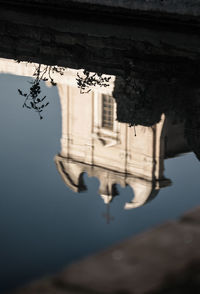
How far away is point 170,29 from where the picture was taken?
1334 centimetres

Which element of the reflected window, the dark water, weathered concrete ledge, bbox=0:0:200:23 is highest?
weathered concrete ledge, bbox=0:0:200:23

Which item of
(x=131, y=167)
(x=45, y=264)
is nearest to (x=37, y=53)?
(x=131, y=167)

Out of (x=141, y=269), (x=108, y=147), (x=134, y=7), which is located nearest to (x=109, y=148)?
(x=108, y=147)

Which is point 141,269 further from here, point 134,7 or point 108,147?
point 134,7

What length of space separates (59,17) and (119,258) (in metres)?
12.5

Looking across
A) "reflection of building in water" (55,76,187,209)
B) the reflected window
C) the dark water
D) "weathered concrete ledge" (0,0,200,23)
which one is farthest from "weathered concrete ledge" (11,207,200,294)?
"weathered concrete ledge" (0,0,200,23)

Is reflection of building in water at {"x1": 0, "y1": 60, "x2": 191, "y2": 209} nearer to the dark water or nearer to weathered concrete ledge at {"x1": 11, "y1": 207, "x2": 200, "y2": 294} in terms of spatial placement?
the dark water

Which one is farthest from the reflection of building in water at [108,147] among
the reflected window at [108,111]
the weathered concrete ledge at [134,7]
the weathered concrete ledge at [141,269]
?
the weathered concrete ledge at [134,7]

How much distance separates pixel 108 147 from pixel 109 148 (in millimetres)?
31

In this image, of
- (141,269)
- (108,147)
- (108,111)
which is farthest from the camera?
(108,111)

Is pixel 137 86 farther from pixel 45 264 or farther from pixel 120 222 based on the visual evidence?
pixel 45 264

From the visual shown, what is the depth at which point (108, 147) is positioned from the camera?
7.43m

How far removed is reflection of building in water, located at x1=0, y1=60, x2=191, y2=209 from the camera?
6043 millimetres

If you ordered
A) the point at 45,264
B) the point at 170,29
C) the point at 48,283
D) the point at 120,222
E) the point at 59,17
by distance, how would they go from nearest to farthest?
the point at 48,283 → the point at 45,264 → the point at 120,222 → the point at 170,29 → the point at 59,17
